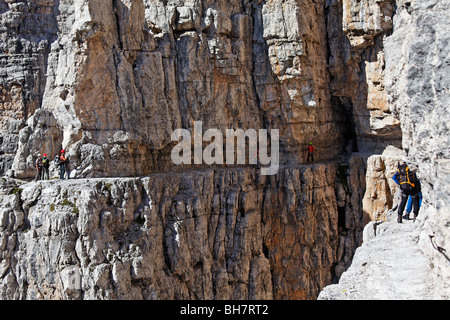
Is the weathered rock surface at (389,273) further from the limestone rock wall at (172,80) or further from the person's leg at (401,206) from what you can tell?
the limestone rock wall at (172,80)

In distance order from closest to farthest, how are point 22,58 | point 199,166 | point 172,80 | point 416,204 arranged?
point 416,204, point 172,80, point 199,166, point 22,58

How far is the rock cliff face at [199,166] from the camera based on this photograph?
21875mm

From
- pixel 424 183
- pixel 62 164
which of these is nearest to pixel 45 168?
pixel 62 164

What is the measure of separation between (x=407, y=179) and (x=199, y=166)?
14.1m

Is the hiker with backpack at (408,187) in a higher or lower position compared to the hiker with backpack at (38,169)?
lower

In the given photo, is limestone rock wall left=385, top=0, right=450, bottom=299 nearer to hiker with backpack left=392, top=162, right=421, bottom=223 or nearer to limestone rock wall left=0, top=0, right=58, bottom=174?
hiker with backpack left=392, top=162, right=421, bottom=223

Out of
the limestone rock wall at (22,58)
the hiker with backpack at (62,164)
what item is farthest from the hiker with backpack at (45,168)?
the limestone rock wall at (22,58)

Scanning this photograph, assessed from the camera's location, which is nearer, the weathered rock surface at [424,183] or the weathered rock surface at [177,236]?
the weathered rock surface at [424,183]

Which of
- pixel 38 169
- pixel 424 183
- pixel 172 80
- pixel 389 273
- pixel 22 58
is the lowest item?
pixel 389 273

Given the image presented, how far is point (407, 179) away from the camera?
13.5 metres

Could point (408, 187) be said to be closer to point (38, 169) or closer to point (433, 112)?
point (433, 112)

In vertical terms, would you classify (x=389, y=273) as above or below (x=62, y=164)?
below

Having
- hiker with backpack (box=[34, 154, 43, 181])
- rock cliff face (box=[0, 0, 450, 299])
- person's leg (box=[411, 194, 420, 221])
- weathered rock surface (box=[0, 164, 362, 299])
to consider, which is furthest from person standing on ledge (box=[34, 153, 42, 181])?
person's leg (box=[411, 194, 420, 221])

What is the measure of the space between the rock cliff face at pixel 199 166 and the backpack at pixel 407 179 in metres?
8.62
